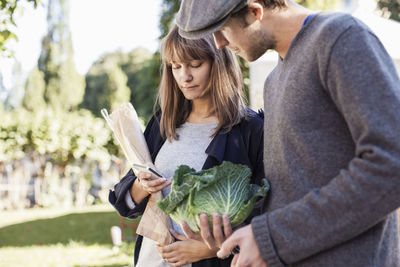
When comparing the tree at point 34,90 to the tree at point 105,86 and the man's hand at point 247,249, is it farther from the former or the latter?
the man's hand at point 247,249

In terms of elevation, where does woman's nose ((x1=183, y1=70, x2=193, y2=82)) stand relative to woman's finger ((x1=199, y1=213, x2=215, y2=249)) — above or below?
above

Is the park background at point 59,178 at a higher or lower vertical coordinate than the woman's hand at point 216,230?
lower

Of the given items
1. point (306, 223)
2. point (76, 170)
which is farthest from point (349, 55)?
point (76, 170)

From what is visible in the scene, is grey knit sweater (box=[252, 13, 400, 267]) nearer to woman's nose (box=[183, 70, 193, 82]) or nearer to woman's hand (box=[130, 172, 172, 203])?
woman's hand (box=[130, 172, 172, 203])

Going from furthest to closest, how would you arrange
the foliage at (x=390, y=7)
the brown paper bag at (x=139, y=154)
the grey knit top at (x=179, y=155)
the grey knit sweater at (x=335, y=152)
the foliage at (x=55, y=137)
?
the foliage at (x=390, y=7)
the foliage at (x=55, y=137)
the grey knit top at (x=179, y=155)
the brown paper bag at (x=139, y=154)
the grey knit sweater at (x=335, y=152)

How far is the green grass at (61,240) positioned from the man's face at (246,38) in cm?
532

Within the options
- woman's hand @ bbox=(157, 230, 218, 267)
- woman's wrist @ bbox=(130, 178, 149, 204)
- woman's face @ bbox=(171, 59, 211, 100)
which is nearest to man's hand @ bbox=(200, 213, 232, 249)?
woman's hand @ bbox=(157, 230, 218, 267)

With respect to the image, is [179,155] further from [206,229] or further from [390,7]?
[390,7]

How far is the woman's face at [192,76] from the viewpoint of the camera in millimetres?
2080

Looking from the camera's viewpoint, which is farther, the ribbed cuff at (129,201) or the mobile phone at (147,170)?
the ribbed cuff at (129,201)

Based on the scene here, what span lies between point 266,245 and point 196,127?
1.14m

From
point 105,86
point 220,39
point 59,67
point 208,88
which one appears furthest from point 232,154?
point 105,86

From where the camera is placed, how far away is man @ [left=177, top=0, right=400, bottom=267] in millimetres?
994

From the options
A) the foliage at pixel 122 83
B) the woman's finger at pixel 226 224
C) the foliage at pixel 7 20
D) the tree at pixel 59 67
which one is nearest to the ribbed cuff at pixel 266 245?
the woman's finger at pixel 226 224
